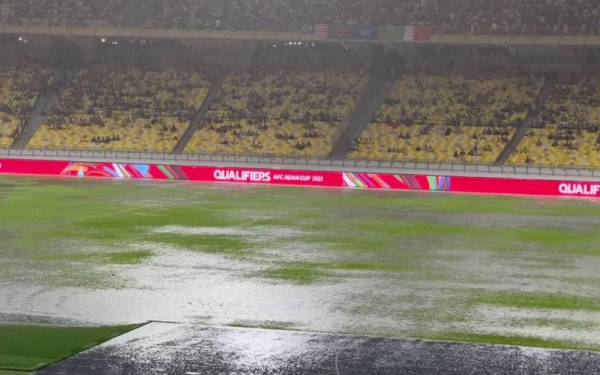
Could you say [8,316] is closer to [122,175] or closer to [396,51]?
[122,175]

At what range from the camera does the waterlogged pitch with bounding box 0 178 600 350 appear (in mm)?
13258

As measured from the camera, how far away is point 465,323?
13.2 meters

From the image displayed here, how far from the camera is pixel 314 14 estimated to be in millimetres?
49719

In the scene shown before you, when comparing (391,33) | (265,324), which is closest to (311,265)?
(265,324)

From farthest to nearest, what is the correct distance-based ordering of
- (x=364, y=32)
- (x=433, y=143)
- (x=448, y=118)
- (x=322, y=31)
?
(x=322, y=31), (x=364, y=32), (x=448, y=118), (x=433, y=143)

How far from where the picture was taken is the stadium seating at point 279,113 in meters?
45.0

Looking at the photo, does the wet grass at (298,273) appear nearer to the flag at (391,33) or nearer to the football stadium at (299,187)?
the football stadium at (299,187)

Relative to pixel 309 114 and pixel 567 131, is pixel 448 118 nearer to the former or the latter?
pixel 567 131

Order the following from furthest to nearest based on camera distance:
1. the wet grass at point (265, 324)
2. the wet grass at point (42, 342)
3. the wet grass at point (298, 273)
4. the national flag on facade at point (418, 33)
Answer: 1. the national flag on facade at point (418, 33)
2. the wet grass at point (298, 273)
3. the wet grass at point (265, 324)
4. the wet grass at point (42, 342)

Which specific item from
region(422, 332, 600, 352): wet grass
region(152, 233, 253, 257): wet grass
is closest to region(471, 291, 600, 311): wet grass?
region(422, 332, 600, 352): wet grass

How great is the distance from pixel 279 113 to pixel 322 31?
4994 mm

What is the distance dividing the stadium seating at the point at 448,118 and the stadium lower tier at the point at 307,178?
14.9 ft

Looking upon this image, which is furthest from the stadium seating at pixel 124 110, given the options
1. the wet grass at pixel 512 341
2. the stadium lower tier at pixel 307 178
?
the wet grass at pixel 512 341

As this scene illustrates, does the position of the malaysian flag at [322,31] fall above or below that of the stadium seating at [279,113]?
above
